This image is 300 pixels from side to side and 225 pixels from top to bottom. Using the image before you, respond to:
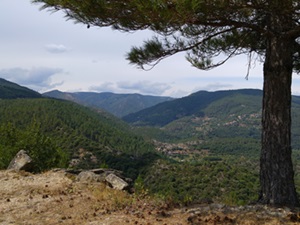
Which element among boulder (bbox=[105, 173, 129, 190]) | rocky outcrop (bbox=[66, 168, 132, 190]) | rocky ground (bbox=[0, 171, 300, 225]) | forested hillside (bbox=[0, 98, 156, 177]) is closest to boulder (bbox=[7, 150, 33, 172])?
rocky ground (bbox=[0, 171, 300, 225])

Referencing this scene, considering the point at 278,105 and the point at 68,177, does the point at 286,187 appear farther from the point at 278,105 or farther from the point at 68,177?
the point at 68,177

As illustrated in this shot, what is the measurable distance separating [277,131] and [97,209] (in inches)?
192

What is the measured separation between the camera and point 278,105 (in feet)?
22.3

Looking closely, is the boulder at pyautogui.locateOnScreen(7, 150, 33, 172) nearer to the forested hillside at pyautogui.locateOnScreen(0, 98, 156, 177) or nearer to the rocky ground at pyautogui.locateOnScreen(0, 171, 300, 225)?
the rocky ground at pyautogui.locateOnScreen(0, 171, 300, 225)

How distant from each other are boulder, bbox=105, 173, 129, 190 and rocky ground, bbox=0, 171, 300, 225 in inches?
17.5

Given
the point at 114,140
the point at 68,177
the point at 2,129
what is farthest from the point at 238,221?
the point at 114,140

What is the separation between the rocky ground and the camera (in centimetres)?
605

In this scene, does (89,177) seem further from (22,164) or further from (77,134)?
(77,134)

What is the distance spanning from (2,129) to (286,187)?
22686mm

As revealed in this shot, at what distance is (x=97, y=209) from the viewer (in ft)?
24.9

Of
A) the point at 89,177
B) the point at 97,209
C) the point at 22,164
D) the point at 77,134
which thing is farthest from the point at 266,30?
the point at 77,134

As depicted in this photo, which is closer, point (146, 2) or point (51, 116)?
point (146, 2)

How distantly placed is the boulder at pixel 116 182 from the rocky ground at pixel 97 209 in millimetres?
446

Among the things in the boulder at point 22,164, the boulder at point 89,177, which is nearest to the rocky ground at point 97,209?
the boulder at point 89,177
